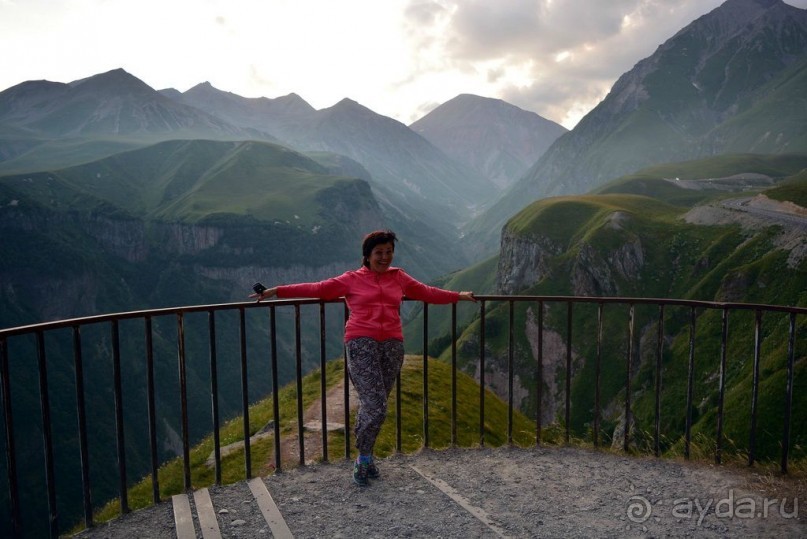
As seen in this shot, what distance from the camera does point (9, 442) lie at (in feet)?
15.8

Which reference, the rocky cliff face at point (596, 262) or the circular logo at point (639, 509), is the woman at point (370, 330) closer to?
the circular logo at point (639, 509)

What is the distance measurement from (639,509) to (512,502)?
131cm

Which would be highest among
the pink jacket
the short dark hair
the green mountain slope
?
the short dark hair

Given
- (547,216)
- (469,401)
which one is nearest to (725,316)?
(469,401)

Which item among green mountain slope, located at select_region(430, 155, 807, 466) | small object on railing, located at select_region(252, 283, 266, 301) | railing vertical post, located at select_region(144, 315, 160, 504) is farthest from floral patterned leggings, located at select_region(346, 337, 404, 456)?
green mountain slope, located at select_region(430, 155, 807, 466)

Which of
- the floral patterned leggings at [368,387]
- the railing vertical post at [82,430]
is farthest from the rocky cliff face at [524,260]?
the railing vertical post at [82,430]

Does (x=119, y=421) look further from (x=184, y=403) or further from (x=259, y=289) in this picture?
(x=259, y=289)

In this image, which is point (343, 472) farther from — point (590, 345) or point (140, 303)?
point (140, 303)

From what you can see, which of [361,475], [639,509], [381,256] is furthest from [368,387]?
[639,509]

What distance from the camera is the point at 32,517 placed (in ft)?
310

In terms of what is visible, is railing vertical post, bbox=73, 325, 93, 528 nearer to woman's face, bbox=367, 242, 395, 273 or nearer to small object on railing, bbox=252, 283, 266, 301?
small object on railing, bbox=252, 283, 266, 301

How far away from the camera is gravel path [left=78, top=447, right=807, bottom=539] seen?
5223 mm

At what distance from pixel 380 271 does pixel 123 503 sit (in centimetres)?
369

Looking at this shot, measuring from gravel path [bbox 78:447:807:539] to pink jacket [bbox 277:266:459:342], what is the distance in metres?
1.78
